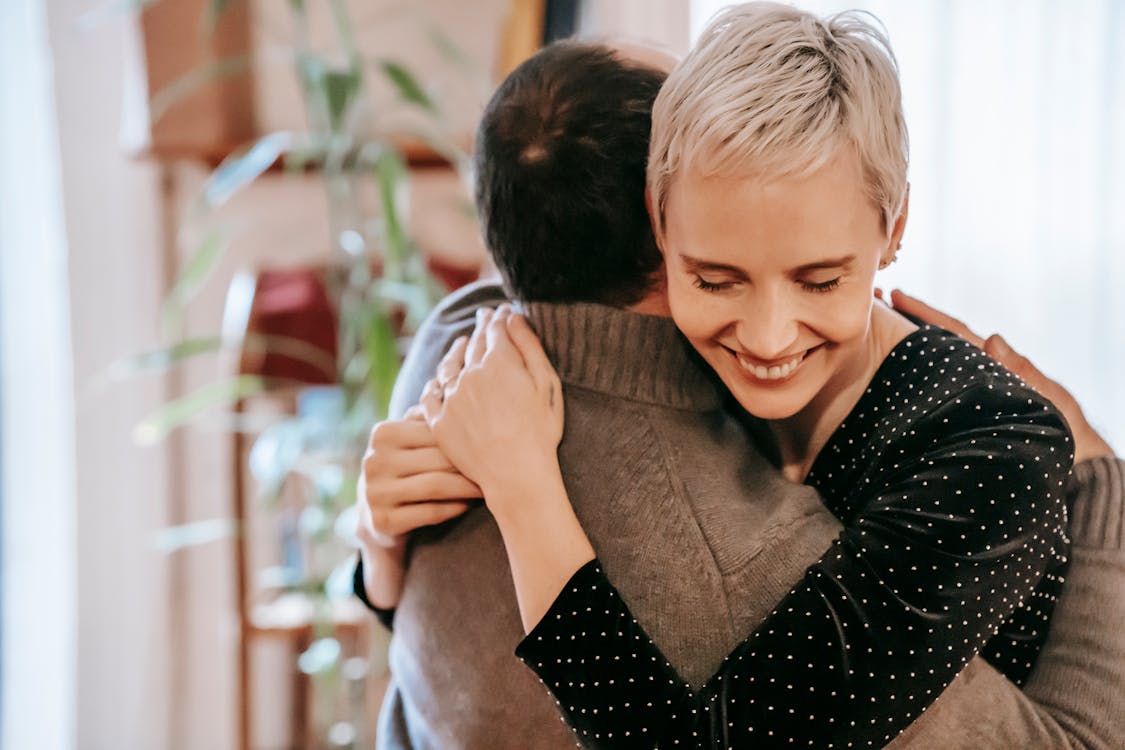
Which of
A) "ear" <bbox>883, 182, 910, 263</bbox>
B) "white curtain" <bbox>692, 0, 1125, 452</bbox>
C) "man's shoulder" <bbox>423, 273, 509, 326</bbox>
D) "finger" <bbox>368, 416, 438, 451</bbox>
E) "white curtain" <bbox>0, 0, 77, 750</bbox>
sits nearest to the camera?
"ear" <bbox>883, 182, 910, 263</bbox>

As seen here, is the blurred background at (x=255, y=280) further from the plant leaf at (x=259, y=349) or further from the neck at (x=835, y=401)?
the neck at (x=835, y=401)

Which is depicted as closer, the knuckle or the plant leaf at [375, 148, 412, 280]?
the knuckle

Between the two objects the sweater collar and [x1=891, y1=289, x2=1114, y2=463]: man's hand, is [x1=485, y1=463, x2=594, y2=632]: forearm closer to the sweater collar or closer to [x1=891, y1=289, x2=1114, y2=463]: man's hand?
the sweater collar

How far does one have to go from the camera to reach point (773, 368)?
33.7 inches

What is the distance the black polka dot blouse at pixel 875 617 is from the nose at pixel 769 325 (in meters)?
0.13

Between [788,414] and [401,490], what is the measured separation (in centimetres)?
33

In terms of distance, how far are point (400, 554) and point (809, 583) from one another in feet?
1.31

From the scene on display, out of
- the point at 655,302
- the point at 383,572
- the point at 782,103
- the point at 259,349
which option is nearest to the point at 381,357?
the point at 259,349

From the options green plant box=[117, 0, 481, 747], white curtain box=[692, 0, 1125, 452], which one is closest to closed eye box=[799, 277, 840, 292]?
white curtain box=[692, 0, 1125, 452]

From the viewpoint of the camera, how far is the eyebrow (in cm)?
80

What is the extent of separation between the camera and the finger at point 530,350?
36.1 inches

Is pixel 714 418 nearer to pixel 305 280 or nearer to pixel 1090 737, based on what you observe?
pixel 1090 737

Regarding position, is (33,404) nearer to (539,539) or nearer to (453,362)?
(453,362)

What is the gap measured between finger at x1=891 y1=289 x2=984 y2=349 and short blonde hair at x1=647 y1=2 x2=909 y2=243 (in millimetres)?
232
